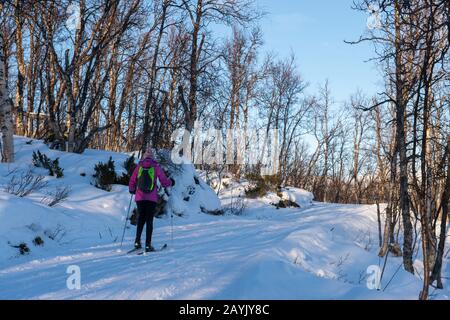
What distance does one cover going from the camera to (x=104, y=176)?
36.8ft

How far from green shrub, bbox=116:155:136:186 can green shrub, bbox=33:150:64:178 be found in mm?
1652

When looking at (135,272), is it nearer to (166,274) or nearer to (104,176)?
(166,274)

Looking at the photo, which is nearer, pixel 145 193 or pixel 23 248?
pixel 23 248

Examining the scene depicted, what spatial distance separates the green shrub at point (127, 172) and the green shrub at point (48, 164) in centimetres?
165

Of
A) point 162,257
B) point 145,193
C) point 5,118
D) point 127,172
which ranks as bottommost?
point 162,257

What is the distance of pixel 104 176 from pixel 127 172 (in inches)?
53.1

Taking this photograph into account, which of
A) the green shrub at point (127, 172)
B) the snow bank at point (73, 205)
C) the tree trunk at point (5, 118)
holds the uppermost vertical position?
the tree trunk at point (5, 118)

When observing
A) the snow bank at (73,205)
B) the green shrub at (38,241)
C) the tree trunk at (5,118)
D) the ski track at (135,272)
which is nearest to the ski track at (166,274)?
the ski track at (135,272)

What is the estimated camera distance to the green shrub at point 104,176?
11.2m

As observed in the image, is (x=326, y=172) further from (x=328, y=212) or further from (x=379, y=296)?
(x=379, y=296)

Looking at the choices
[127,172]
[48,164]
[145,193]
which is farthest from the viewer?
[127,172]

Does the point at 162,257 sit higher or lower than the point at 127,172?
lower

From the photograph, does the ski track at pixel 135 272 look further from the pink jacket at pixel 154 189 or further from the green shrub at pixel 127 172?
the green shrub at pixel 127 172

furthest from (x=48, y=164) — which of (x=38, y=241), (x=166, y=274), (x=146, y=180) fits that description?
(x=166, y=274)
